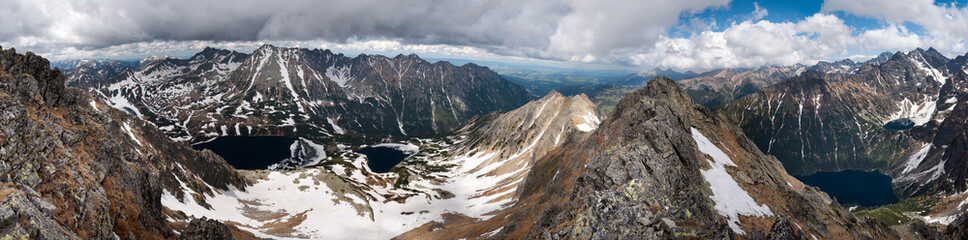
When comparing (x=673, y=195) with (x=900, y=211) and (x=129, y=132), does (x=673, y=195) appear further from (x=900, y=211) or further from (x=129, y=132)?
(x=900, y=211)

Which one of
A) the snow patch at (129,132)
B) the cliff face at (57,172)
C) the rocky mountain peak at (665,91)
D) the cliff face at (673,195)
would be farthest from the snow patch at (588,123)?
the cliff face at (57,172)

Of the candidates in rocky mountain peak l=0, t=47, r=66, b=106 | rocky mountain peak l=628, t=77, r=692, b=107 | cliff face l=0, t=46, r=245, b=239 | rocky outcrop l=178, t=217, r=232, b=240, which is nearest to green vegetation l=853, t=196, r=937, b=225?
rocky mountain peak l=628, t=77, r=692, b=107

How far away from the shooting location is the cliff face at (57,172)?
2294cm

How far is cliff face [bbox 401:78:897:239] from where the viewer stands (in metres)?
21.8

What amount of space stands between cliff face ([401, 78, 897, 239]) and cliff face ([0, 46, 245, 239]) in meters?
32.4

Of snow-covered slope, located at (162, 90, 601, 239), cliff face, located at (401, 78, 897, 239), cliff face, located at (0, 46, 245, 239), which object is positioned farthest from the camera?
snow-covered slope, located at (162, 90, 601, 239)

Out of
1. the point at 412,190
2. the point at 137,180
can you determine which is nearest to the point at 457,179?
the point at 412,190

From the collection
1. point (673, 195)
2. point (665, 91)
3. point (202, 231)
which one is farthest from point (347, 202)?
point (673, 195)

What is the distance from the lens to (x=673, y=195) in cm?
2650

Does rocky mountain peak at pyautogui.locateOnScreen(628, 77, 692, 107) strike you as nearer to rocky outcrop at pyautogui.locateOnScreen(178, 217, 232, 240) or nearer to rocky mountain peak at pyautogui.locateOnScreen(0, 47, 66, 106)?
rocky outcrop at pyautogui.locateOnScreen(178, 217, 232, 240)

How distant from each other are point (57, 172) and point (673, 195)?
48482 millimetres

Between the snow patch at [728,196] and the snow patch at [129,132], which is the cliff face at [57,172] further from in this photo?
the snow patch at [129,132]

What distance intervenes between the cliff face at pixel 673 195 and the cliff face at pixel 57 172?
106ft

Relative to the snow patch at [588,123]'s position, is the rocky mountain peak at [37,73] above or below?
above
